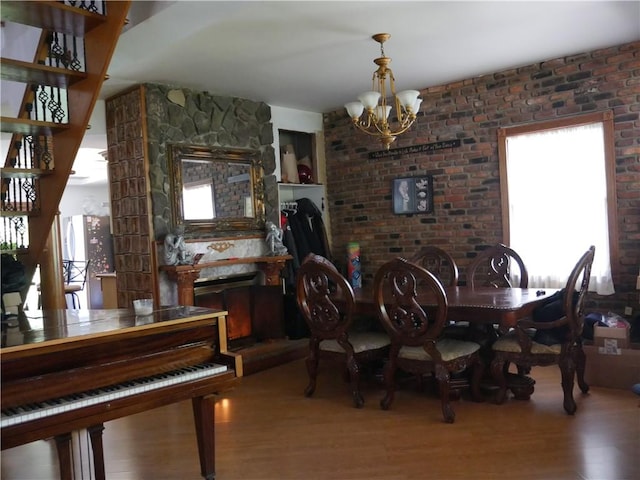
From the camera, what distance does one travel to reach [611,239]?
4.15 metres

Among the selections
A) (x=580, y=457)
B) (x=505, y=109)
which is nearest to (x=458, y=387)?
(x=580, y=457)

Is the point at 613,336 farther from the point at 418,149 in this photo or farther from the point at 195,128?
the point at 195,128

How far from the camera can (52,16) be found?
2.38 metres

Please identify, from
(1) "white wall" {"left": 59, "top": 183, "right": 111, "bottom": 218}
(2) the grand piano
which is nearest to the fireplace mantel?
(2) the grand piano

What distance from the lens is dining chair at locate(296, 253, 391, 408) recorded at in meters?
3.48

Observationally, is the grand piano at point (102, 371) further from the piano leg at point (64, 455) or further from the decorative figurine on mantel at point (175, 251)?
the decorative figurine on mantel at point (175, 251)

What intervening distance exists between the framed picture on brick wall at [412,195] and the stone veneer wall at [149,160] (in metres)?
1.68

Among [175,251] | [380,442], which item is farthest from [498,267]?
[175,251]

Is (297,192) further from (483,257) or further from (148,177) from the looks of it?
(483,257)

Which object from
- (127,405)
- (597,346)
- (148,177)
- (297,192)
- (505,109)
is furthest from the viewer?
(297,192)

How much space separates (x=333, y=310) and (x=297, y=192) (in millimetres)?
2808

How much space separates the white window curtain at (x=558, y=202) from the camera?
13.9 ft

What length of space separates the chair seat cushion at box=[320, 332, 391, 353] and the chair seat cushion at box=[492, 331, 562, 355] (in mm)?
730

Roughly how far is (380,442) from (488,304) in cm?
106
